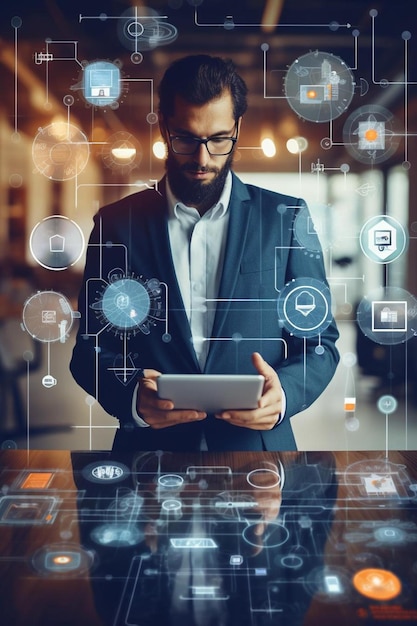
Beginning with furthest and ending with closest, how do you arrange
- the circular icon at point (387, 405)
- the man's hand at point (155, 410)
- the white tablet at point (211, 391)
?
the circular icon at point (387, 405), the man's hand at point (155, 410), the white tablet at point (211, 391)

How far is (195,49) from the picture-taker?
2.48 metres

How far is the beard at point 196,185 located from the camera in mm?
2510

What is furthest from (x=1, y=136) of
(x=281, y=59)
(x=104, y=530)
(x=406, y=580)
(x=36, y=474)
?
(x=406, y=580)

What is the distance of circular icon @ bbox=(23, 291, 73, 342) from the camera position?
258 cm

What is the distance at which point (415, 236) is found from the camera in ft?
8.49

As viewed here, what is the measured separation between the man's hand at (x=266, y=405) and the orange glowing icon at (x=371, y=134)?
0.96 metres

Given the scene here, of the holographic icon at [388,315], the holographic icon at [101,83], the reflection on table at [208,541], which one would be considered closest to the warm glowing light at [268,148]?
the holographic icon at [101,83]

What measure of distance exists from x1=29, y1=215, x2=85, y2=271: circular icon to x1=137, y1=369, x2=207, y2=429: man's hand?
0.55 m

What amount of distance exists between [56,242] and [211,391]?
881mm

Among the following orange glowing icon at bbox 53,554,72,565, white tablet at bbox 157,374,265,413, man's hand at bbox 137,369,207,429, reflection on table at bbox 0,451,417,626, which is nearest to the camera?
reflection on table at bbox 0,451,417,626

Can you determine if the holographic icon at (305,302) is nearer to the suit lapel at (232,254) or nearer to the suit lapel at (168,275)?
the suit lapel at (232,254)

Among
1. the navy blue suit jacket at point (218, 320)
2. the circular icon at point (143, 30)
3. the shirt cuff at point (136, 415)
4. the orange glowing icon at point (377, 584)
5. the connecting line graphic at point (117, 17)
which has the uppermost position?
the connecting line graphic at point (117, 17)

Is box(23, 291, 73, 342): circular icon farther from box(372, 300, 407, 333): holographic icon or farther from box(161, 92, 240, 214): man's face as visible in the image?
box(372, 300, 407, 333): holographic icon

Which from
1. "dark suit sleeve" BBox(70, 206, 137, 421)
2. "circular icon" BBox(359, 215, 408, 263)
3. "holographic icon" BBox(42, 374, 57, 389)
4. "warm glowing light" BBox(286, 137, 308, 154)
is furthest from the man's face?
"holographic icon" BBox(42, 374, 57, 389)
